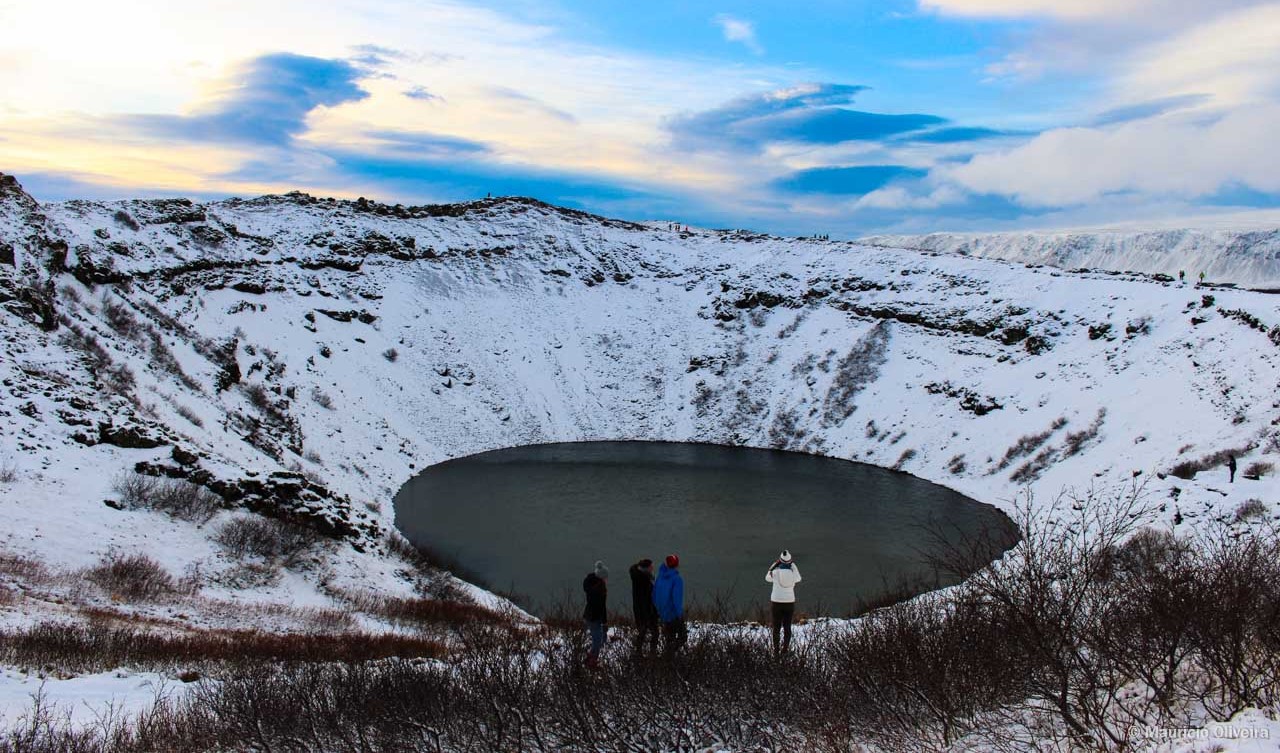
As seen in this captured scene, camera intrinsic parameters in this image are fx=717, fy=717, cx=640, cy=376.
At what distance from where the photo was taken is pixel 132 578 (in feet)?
63.2

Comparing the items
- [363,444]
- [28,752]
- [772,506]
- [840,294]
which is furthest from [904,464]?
[28,752]

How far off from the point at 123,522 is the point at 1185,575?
27.2 m

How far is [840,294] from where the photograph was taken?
77.8m

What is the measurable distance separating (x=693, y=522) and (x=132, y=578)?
27.2 meters

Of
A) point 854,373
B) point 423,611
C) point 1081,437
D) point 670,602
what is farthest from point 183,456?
point 854,373

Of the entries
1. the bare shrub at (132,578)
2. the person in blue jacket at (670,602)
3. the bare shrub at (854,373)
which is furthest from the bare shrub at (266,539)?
the bare shrub at (854,373)

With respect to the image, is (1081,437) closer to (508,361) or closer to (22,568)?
(22,568)

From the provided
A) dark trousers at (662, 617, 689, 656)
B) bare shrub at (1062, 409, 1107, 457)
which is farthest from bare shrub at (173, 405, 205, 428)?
bare shrub at (1062, 409, 1107, 457)

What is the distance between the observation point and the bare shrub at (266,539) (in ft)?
78.8

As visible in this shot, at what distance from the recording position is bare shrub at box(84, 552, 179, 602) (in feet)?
59.9

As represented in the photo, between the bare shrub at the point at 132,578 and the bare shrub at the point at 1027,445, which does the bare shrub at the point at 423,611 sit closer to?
the bare shrub at the point at 132,578

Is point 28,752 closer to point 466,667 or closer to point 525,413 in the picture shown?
point 466,667

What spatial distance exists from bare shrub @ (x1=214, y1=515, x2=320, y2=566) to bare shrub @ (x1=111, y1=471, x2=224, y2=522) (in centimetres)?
114

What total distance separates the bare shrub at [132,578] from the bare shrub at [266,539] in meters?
3.12
